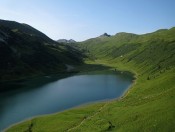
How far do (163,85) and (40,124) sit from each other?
4832cm

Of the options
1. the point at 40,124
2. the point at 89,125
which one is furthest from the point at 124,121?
the point at 40,124

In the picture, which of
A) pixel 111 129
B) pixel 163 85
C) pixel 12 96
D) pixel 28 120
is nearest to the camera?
pixel 111 129

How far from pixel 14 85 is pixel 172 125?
12412 cm

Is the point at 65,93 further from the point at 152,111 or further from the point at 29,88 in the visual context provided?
the point at 152,111

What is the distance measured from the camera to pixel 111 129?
65.8 metres

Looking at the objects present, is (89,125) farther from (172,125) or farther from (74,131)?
(172,125)

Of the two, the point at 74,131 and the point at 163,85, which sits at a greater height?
the point at 163,85

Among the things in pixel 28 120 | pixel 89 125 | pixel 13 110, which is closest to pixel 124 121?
pixel 89 125

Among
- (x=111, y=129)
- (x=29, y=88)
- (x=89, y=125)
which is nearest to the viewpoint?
(x=111, y=129)

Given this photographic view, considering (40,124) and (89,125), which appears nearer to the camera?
(89,125)

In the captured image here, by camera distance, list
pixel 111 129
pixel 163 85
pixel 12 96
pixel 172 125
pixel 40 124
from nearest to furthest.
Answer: pixel 172 125, pixel 111 129, pixel 40 124, pixel 163 85, pixel 12 96

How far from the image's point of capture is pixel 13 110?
344ft

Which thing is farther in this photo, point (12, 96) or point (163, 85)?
point (12, 96)

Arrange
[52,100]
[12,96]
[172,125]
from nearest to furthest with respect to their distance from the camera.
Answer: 1. [172,125]
2. [52,100]
3. [12,96]
